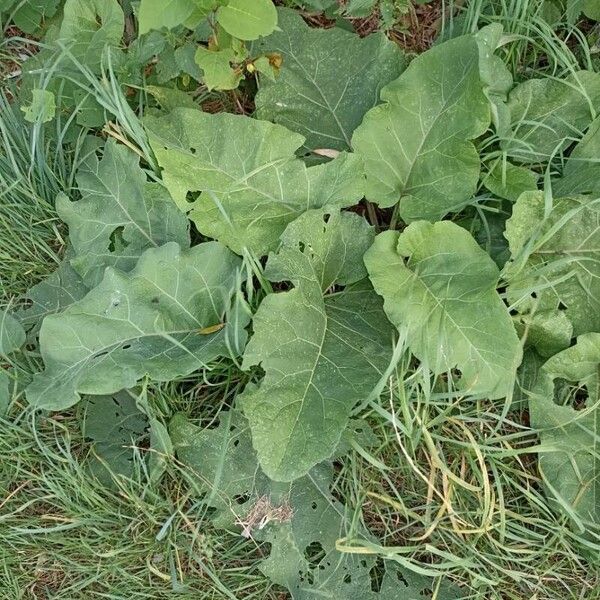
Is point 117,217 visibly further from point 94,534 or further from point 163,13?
point 94,534

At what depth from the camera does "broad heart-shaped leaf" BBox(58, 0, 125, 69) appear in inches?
69.3

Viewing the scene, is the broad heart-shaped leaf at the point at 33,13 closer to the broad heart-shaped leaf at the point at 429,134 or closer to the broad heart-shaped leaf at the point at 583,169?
the broad heart-shaped leaf at the point at 429,134

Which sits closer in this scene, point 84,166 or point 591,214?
point 591,214

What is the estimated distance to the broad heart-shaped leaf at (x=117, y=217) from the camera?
1732 millimetres

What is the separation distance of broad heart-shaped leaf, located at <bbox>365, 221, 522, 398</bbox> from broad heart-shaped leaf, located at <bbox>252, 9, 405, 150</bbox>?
13.0 inches

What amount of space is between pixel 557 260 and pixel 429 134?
0.40m

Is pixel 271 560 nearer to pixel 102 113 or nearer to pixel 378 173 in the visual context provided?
pixel 378 173

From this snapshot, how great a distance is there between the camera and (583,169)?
5.58 ft

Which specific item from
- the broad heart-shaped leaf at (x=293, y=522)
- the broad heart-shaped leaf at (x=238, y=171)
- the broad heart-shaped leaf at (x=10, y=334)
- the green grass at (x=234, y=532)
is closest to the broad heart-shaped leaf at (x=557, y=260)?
the green grass at (x=234, y=532)

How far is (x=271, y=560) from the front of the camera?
66.9 inches

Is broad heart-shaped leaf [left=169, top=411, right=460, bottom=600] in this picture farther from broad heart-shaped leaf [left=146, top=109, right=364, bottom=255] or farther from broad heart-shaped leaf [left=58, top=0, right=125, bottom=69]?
broad heart-shaped leaf [left=58, top=0, right=125, bottom=69]

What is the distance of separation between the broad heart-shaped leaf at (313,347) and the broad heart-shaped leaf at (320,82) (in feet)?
0.85

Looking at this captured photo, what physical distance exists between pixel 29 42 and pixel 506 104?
119 centimetres

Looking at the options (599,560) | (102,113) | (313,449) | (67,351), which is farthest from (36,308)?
(599,560)
